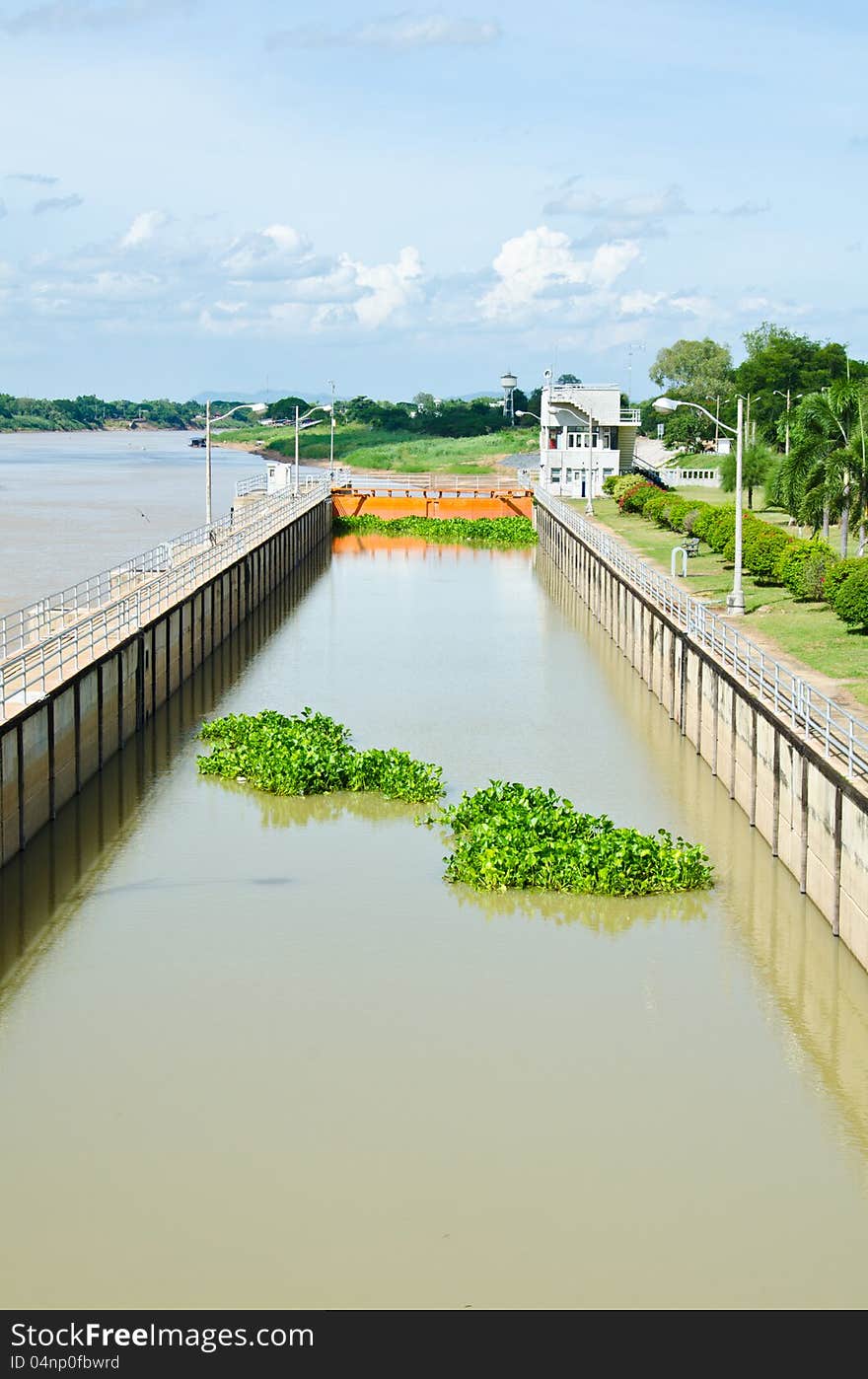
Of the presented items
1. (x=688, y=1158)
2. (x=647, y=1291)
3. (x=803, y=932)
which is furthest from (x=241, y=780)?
(x=647, y=1291)

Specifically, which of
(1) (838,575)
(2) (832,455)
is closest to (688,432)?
(2) (832,455)

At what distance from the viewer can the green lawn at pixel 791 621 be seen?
115 feet

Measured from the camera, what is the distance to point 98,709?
33156 millimetres

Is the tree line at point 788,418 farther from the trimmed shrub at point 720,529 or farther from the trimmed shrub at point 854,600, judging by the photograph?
the trimmed shrub at point 854,600

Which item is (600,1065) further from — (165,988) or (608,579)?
(608,579)

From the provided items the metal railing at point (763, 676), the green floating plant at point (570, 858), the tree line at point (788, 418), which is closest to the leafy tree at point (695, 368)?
the tree line at point (788, 418)

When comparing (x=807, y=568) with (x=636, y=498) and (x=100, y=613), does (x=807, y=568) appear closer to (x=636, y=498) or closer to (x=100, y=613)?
(x=100, y=613)

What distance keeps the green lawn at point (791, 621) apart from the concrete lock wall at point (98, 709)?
14.6 metres

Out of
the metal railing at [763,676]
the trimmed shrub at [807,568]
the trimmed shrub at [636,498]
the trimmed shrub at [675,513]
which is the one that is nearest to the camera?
the metal railing at [763,676]

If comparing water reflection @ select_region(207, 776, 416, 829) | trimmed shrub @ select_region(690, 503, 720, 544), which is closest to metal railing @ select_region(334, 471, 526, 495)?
trimmed shrub @ select_region(690, 503, 720, 544)

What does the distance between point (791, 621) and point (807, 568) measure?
3.95 m

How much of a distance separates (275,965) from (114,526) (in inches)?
2910
